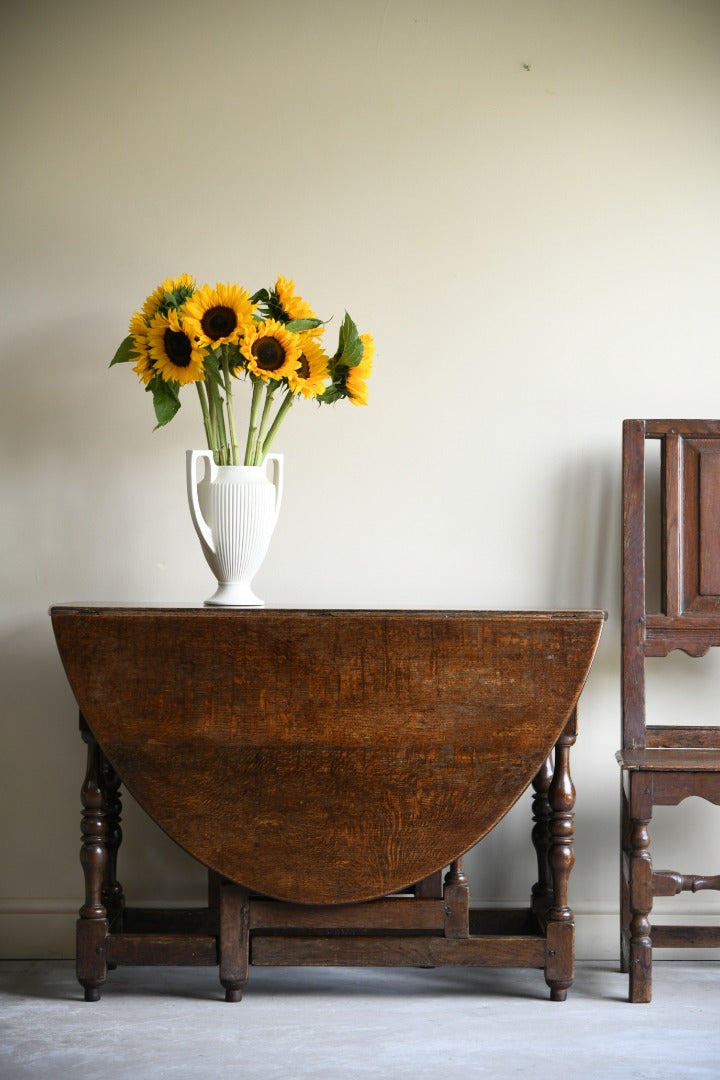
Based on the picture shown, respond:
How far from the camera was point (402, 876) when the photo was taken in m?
1.85

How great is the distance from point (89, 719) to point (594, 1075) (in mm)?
1053

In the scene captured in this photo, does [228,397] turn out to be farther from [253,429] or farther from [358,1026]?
[358,1026]

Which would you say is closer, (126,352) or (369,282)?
→ (126,352)

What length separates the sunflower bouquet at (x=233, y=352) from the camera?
1981 millimetres

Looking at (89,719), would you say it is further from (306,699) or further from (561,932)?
(561,932)

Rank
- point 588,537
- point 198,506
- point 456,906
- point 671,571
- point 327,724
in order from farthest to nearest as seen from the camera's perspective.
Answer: point 588,537, point 671,571, point 198,506, point 456,906, point 327,724

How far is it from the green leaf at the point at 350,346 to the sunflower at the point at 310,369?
0.05 metres

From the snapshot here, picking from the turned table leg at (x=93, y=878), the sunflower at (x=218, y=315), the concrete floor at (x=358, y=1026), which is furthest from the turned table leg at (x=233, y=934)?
the sunflower at (x=218, y=315)

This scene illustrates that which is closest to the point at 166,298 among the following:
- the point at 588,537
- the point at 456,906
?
the point at 588,537

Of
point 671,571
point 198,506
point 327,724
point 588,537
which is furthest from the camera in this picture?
point 588,537

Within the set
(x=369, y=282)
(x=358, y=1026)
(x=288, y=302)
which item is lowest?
(x=358, y=1026)

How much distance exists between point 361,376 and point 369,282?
0.34 meters

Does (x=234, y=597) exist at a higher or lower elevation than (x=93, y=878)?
higher

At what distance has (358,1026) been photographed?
186 cm
